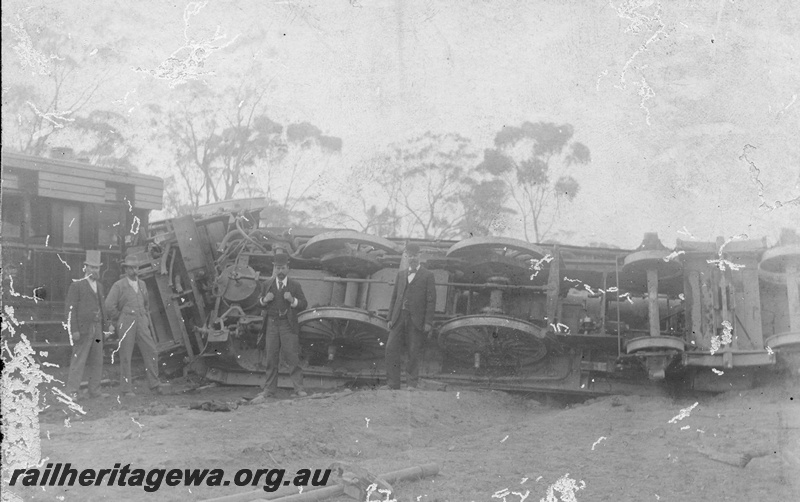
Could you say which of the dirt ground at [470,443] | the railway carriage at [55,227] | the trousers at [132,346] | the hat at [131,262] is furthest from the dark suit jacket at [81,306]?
the railway carriage at [55,227]

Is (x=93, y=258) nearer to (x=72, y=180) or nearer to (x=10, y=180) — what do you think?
(x=72, y=180)

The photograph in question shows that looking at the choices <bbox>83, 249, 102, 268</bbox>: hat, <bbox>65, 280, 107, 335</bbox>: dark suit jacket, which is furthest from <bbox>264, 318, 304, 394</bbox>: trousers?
<bbox>83, 249, 102, 268</bbox>: hat

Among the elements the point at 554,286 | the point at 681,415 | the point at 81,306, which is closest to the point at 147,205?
the point at 81,306

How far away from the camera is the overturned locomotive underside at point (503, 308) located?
27.6ft

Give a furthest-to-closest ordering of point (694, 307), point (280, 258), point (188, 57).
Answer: point (280, 258) → point (694, 307) → point (188, 57)

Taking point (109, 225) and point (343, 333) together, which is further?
point (109, 225)

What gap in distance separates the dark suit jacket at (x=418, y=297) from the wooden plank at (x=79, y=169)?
437cm

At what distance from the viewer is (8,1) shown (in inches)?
241

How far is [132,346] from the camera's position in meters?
9.45

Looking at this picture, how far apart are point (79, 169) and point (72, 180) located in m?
0.17

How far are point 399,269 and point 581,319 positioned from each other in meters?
2.11

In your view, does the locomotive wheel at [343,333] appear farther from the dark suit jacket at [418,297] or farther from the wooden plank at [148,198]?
the wooden plank at [148,198]

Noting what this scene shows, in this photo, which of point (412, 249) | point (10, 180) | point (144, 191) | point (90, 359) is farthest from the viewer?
point (144, 191)

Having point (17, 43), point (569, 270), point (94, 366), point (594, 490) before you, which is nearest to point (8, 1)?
point (17, 43)
